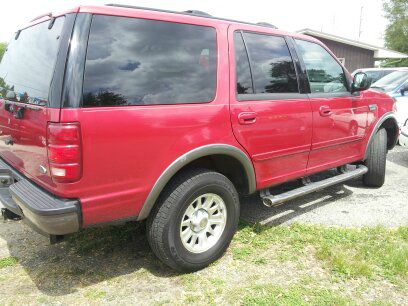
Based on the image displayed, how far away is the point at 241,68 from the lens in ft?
10.7

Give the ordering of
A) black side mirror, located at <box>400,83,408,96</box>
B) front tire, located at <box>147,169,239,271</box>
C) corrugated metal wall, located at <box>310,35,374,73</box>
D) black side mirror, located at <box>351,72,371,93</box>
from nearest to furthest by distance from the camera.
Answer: front tire, located at <box>147,169,239,271</box> < black side mirror, located at <box>351,72,371,93</box> < black side mirror, located at <box>400,83,408,96</box> < corrugated metal wall, located at <box>310,35,374,73</box>

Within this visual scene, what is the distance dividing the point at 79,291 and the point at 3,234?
1496mm

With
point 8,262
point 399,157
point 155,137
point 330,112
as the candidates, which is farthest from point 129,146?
point 399,157

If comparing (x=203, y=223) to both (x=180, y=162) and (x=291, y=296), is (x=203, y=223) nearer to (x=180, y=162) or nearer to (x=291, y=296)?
(x=180, y=162)

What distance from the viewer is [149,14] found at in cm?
272

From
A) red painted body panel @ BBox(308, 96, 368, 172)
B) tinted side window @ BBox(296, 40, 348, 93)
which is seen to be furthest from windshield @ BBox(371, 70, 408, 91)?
tinted side window @ BBox(296, 40, 348, 93)

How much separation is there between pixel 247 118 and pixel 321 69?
150 centimetres

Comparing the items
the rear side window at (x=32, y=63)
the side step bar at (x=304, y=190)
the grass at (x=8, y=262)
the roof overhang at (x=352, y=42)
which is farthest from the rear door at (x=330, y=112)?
the roof overhang at (x=352, y=42)

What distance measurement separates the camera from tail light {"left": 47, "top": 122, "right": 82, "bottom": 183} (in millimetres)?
2334

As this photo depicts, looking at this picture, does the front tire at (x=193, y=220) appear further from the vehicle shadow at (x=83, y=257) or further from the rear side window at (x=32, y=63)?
the rear side window at (x=32, y=63)

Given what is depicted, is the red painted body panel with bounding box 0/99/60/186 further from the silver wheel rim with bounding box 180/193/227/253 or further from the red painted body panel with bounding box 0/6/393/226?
the silver wheel rim with bounding box 180/193/227/253

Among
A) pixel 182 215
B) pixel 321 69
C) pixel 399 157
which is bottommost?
pixel 399 157

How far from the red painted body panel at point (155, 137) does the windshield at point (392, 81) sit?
19.1 feet

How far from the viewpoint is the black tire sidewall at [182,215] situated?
290 cm
